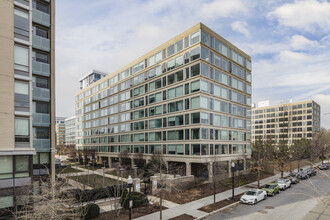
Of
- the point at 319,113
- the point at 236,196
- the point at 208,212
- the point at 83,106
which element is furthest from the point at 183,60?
the point at 319,113

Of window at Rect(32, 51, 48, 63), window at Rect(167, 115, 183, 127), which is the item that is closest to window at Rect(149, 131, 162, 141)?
window at Rect(167, 115, 183, 127)

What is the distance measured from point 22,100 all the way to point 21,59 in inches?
144

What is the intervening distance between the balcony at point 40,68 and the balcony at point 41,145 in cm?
688

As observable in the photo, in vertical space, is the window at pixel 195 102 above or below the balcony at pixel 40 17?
below

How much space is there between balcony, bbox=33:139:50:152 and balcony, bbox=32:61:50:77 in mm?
6884

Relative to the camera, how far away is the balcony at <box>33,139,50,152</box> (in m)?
21.3

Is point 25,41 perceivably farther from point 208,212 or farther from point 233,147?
point 233,147

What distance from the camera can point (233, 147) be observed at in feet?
140

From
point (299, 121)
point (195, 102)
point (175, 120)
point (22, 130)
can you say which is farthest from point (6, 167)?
point (299, 121)

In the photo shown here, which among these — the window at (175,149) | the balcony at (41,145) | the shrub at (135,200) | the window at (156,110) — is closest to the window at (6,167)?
the balcony at (41,145)

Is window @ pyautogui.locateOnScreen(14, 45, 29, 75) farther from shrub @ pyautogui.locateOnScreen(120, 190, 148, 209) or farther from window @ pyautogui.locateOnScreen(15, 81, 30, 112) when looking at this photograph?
shrub @ pyautogui.locateOnScreen(120, 190, 148, 209)

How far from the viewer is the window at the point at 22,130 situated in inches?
705

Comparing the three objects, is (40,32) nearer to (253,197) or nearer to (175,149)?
(175,149)

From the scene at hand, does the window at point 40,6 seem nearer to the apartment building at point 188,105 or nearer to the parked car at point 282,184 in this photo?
the apartment building at point 188,105
